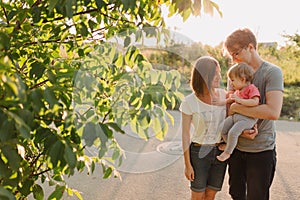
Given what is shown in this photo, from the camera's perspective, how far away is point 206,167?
8.41 ft

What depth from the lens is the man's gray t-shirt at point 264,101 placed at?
2283 millimetres

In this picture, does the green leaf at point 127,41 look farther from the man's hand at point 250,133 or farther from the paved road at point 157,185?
the paved road at point 157,185

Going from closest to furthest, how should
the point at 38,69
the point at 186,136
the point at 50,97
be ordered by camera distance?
the point at 50,97
the point at 38,69
the point at 186,136

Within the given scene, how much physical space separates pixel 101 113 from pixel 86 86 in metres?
0.20

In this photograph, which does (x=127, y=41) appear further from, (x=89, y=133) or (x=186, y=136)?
(x=186, y=136)

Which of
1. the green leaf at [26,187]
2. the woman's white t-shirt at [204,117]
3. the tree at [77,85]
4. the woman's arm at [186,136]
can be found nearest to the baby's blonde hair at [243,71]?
the woman's white t-shirt at [204,117]

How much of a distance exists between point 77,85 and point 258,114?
1.29 m

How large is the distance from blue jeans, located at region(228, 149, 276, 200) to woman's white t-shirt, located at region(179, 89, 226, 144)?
0.64 feet

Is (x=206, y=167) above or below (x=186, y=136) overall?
below

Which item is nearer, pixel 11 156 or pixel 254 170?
pixel 11 156

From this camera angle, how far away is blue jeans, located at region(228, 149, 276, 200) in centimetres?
240

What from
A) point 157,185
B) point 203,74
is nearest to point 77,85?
point 203,74

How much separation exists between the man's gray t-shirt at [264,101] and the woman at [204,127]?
187 mm

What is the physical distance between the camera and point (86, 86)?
1.30 meters
